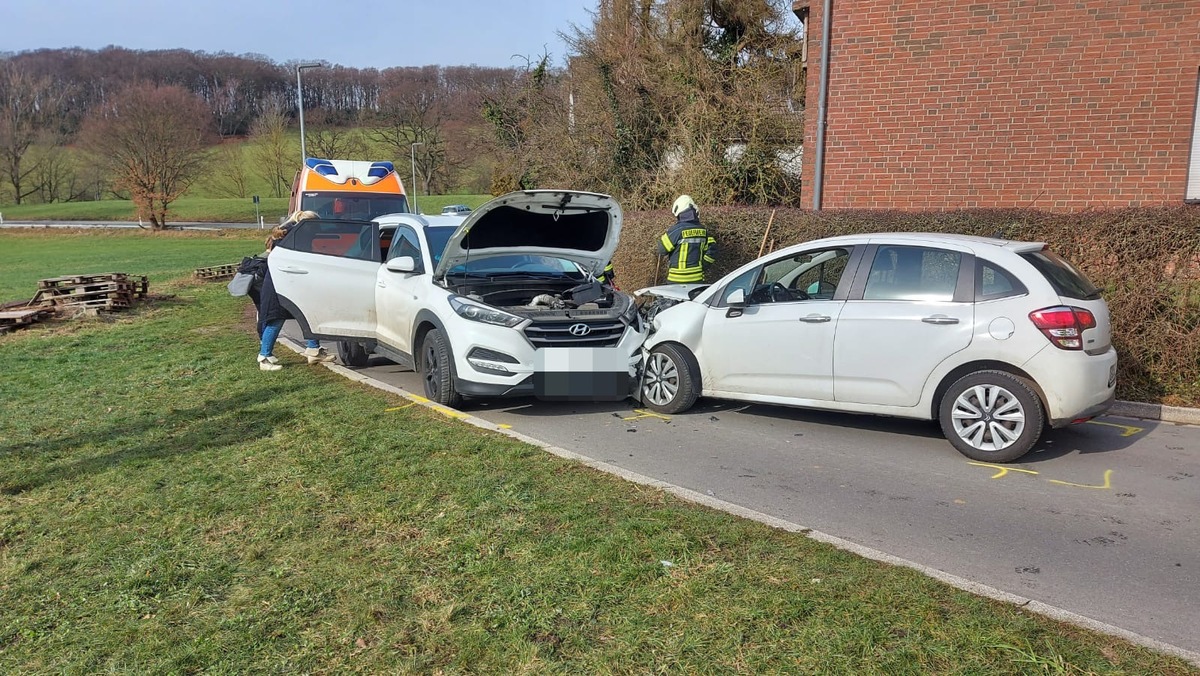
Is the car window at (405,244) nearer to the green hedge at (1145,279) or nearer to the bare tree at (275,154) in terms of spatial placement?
the green hedge at (1145,279)

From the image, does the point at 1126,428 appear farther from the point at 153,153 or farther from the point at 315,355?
the point at 153,153

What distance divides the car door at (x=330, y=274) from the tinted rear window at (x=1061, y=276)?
602 centimetres

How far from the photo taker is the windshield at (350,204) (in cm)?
1398

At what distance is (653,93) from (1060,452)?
13.2 m

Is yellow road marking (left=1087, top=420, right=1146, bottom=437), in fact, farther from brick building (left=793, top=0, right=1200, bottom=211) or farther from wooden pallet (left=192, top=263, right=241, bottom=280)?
wooden pallet (left=192, top=263, right=241, bottom=280)

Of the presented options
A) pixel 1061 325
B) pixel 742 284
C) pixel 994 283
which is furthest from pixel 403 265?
pixel 1061 325

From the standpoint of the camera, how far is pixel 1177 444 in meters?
6.36

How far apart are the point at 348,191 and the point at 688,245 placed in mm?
7196

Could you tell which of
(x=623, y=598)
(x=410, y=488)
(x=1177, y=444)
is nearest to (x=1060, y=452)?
(x=1177, y=444)

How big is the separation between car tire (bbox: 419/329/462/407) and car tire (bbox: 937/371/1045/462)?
392cm

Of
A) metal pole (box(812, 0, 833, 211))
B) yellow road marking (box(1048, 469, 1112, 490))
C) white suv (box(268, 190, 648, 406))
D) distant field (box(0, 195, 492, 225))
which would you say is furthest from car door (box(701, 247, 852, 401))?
distant field (box(0, 195, 492, 225))

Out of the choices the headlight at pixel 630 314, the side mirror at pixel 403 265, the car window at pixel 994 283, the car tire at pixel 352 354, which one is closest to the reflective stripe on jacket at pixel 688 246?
the headlight at pixel 630 314

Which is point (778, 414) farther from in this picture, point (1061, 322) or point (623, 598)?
point (623, 598)

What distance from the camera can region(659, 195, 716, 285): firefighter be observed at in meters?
9.89
